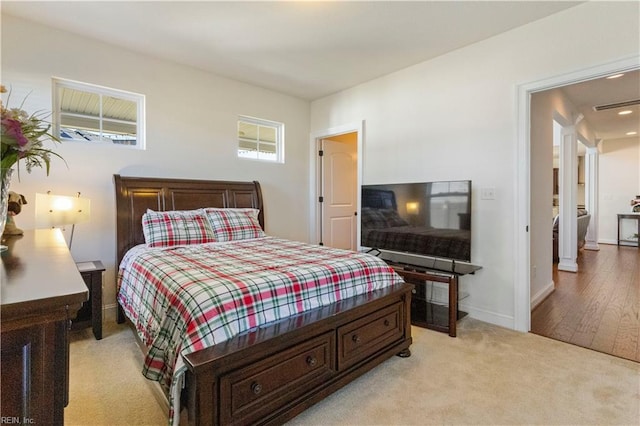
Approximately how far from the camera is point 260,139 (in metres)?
4.56

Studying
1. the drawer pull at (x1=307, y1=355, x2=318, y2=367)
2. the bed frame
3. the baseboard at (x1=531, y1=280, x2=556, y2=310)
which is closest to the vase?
the bed frame

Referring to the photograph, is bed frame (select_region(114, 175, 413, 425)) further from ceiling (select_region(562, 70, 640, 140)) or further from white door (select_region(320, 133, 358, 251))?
ceiling (select_region(562, 70, 640, 140))

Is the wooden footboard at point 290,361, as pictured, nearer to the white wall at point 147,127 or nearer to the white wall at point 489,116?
the white wall at point 489,116

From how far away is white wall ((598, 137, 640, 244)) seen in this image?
736cm

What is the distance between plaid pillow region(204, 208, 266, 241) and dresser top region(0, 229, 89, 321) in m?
2.09

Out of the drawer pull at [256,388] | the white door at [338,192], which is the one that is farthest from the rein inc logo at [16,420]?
the white door at [338,192]

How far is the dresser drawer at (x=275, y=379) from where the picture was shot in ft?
4.74

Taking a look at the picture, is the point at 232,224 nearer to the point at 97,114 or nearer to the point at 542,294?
the point at 97,114

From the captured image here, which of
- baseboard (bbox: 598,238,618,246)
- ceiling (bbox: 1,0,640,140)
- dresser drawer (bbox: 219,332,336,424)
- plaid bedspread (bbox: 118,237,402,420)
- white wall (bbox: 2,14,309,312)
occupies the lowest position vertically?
dresser drawer (bbox: 219,332,336,424)

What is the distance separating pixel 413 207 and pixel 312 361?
2.15 m

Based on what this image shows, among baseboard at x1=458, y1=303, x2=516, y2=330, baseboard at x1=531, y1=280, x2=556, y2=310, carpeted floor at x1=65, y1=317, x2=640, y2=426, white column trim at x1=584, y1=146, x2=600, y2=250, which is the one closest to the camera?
carpeted floor at x1=65, y1=317, x2=640, y2=426

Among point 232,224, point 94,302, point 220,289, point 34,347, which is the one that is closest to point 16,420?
point 34,347

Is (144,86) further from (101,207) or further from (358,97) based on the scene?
(358,97)

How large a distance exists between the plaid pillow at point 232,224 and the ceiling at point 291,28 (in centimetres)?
172
